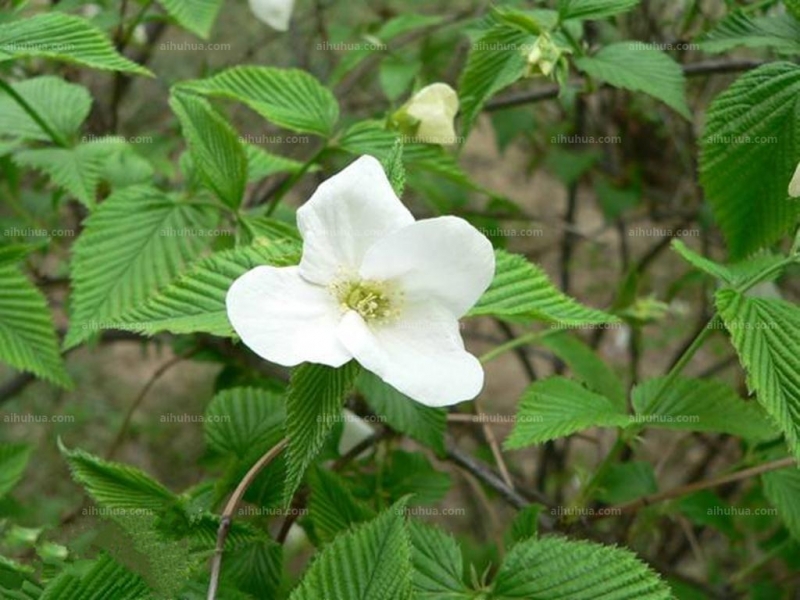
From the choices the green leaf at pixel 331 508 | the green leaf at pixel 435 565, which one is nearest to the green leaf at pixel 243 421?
the green leaf at pixel 331 508

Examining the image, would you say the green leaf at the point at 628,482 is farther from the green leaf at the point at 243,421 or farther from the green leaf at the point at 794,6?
the green leaf at the point at 794,6

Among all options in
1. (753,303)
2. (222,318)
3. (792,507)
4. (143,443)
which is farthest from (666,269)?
(222,318)

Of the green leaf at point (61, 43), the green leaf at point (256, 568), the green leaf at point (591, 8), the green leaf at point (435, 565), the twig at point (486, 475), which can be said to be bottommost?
the twig at point (486, 475)

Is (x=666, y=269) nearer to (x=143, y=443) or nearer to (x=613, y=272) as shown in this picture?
(x=613, y=272)

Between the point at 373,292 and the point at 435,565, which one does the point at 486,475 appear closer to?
the point at 435,565

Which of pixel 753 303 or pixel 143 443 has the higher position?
pixel 753 303

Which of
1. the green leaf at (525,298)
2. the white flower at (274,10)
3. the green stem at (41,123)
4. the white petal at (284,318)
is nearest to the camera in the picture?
the white petal at (284,318)
